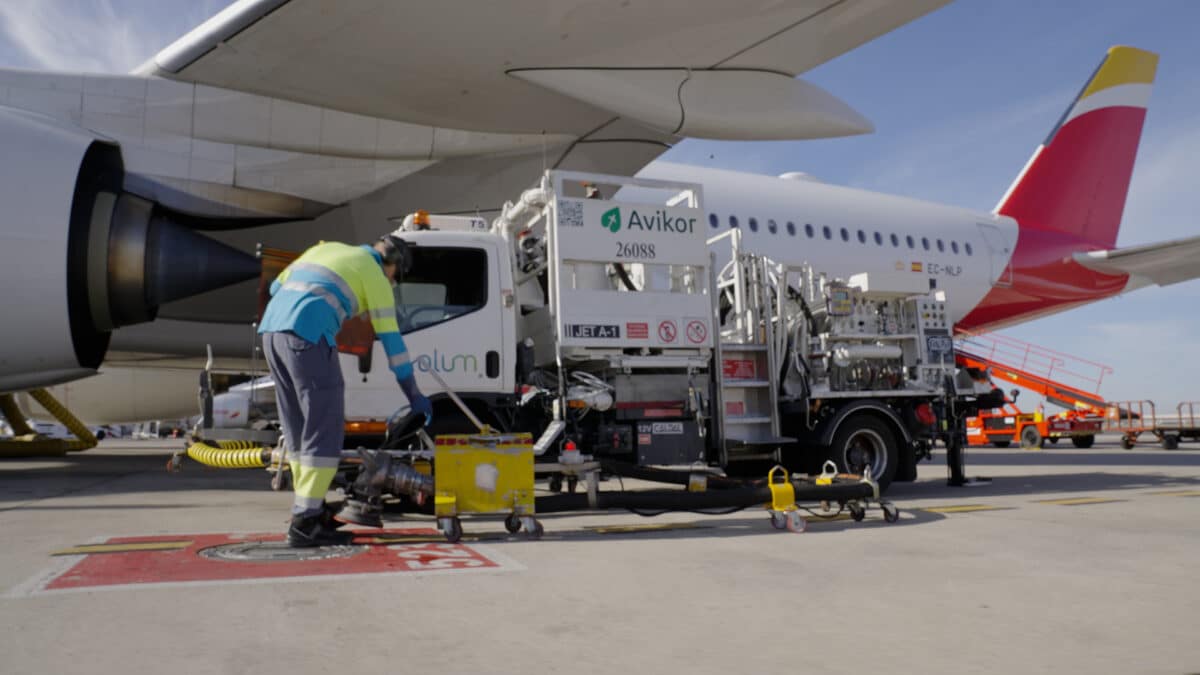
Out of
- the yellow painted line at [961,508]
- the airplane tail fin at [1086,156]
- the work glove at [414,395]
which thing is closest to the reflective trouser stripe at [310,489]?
the work glove at [414,395]

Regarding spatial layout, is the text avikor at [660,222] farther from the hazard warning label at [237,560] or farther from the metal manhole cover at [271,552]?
the metal manhole cover at [271,552]

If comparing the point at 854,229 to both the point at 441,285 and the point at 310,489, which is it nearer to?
the point at 441,285

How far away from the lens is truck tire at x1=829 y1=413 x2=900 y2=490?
24.7 ft

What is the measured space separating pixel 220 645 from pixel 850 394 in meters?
6.07

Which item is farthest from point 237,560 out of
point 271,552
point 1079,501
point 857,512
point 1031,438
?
point 1031,438

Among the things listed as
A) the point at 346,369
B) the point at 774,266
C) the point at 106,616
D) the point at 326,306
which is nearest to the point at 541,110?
the point at 774,266

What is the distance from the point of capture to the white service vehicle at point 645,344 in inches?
246

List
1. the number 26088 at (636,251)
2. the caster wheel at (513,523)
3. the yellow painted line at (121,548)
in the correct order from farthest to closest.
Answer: the number 26088 at (636,251), the caster wheel at (513,523), the yellow painted line at (121,548)

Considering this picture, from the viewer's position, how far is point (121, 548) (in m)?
4.40

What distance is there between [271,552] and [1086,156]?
19586 millimetres

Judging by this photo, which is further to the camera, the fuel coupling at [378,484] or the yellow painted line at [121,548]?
the fuel coupling at [378,484]

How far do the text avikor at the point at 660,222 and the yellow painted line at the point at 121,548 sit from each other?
3805 millimetres

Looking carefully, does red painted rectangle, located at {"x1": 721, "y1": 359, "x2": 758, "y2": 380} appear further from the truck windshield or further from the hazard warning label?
the hazard warning label

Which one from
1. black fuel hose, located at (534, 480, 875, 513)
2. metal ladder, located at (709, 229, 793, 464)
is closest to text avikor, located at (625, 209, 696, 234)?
metal ladder, located at (709, 229, 793, 464)
